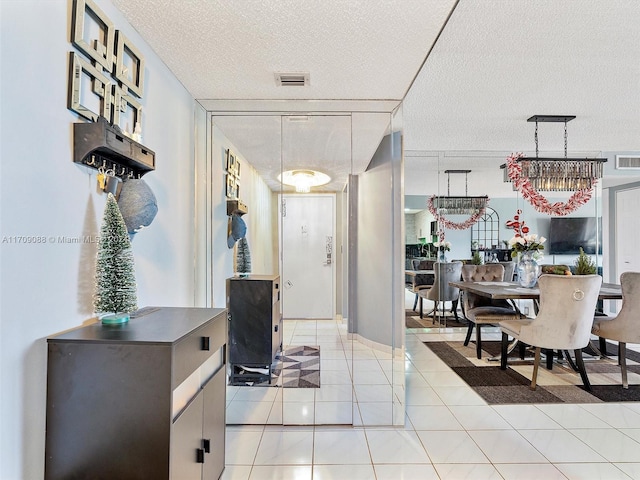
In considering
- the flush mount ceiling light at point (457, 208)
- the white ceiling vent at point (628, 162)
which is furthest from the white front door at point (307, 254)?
the white ceiling vent at point (628, 162)

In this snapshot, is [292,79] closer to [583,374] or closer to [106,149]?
[106,149]

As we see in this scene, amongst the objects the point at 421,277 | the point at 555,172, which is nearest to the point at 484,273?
the point at 421,277

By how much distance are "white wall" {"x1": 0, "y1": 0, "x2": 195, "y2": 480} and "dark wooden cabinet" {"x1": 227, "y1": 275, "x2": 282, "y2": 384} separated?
63.2 inches

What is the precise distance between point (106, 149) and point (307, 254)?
1.92 m

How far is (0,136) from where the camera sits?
99 cm

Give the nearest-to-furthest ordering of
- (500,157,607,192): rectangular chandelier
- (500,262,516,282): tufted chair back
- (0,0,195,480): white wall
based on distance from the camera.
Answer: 1. (0,0,195,480): white wall
2. (500,157,607,192): rectangular chandelier
3. (500,262,516,282): tufted chair back

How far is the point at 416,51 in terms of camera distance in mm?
1930

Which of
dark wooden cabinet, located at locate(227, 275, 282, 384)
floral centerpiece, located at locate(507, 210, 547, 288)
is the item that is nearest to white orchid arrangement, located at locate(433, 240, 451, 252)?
floral centerpiece, located at locate(507, 210, 547, 288)

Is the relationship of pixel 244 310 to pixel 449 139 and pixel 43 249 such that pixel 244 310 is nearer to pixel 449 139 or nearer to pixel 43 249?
pixel 43 249

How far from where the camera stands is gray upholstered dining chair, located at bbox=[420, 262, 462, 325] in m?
4.92

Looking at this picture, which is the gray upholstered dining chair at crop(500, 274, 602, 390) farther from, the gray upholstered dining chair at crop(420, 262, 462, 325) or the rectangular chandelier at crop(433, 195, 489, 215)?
the rectangular chandelier at crop(433, 195, 489, 215)

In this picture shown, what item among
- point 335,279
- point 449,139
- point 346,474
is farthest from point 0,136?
point 449,139

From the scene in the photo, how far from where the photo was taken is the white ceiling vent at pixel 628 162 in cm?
495

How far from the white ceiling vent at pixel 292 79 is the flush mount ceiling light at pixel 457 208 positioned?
10.2 ft
